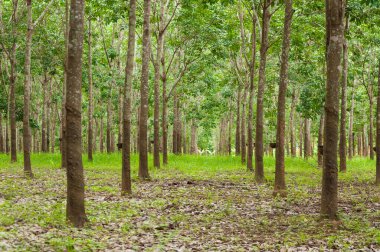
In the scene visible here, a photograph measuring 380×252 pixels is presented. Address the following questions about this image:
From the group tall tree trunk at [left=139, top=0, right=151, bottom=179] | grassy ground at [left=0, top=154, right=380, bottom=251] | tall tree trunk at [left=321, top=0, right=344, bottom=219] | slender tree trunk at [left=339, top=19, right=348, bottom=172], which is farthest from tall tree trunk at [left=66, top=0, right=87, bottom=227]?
slender tree trunk at [left=339, top=19, right=348, bottom=172]

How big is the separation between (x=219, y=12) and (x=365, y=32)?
811 centimetres

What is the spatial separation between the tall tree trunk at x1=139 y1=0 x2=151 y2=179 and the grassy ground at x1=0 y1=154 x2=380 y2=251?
0.83 m

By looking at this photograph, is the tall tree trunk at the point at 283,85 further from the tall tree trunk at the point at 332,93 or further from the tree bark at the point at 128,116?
the tree bark at the point at 128,116

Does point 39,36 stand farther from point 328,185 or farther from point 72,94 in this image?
point 328,185

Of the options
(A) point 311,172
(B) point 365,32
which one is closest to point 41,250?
(A) point 311,172

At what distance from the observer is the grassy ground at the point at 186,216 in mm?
8008

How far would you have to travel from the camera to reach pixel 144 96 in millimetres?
15883

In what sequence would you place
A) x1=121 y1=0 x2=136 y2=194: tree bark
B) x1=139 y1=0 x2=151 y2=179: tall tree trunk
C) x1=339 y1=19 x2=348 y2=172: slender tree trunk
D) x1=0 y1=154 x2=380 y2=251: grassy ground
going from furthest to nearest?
x1=339 y1=19 x2=348 y2=172: slender tree trunk, x1=139 y1=0 x2=151 y2=179: tall tree trunk, x1=121 y1=0 x2=136 y2=194: tree bark, x1=0 y1=154 x2=380 y2=251: grassy ground

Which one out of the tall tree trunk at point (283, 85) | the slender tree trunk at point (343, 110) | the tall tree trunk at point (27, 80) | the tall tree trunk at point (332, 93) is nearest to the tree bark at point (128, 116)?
the tall tree trunk at point (283, 85)

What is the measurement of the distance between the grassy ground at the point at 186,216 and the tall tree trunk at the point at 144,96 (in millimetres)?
826

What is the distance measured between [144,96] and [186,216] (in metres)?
6.21

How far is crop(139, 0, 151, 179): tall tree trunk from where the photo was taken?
15055 millimetres

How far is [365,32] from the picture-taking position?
82.8 ft

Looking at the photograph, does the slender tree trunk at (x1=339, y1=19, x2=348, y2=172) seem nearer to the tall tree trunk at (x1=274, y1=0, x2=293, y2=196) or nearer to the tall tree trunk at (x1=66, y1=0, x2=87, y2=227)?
the tall tree trunk at (x1=274, y1=0, x2=293, y2=196)
